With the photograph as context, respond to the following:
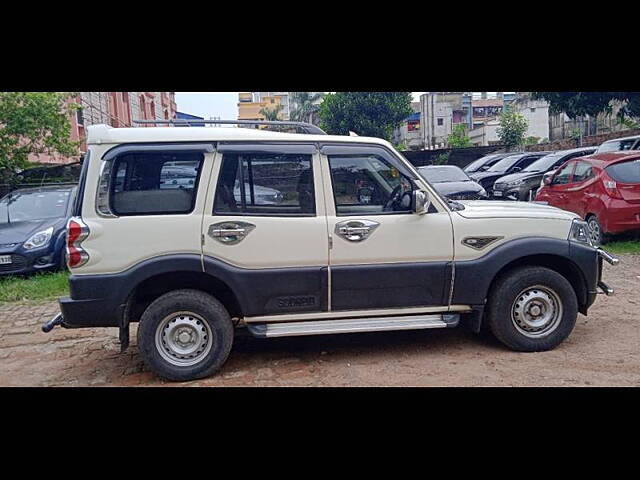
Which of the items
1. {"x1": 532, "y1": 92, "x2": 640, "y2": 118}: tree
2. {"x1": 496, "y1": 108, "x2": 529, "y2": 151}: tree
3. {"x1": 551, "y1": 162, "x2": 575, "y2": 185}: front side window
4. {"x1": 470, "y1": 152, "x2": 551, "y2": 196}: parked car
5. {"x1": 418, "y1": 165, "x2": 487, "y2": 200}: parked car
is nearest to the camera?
{"x1": 551, "y1": 162, "x2": 575, "y2": 185}: front side window

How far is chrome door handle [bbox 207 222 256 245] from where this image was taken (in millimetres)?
4410

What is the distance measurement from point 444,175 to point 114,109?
Result: 19387 millimetres

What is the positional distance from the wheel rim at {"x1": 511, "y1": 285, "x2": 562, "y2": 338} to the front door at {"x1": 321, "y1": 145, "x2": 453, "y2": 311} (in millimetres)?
675

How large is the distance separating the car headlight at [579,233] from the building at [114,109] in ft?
46.5

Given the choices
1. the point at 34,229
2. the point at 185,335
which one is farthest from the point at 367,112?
the point at 185,335

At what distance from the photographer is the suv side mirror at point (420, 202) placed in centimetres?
457

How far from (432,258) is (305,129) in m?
1.68

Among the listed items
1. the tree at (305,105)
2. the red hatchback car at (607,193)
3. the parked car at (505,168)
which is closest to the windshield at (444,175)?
the red hatchback car at (607,193)

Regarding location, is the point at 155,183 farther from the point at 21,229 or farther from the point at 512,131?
the point at 512,131

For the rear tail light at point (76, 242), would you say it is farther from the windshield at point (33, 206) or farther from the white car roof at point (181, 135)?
the windshield at point (33, 206)

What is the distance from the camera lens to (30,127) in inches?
441

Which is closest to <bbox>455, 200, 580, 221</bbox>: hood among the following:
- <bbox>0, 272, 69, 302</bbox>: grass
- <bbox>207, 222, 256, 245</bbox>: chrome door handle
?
<bbox>207, 222, 256, 245</bbox>: chrome door handle

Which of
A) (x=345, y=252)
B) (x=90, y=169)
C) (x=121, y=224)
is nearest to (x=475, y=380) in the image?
(x=345, y=252)

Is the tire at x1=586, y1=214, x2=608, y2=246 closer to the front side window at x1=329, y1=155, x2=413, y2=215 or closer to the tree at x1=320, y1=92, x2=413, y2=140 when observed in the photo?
the front side window at x1=329, y1=155, x2=413, y2=215
